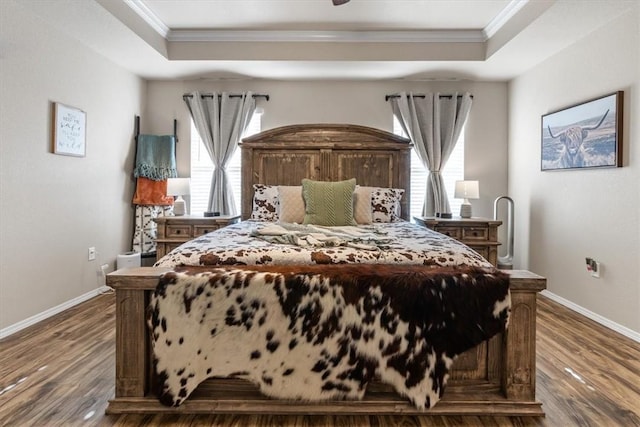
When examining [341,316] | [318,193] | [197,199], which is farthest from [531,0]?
[197,199]

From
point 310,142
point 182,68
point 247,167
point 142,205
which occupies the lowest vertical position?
point 142,205

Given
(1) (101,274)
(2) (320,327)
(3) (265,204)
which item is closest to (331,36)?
(3) (265,204)

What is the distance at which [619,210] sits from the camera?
293 centimetres

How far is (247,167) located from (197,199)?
2.91 ft

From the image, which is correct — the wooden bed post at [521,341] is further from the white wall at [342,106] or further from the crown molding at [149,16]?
the crown molding at [149,16]

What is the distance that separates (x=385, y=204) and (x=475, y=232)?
1015mm

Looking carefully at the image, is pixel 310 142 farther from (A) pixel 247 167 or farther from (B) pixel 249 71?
(B) pixel 249 71

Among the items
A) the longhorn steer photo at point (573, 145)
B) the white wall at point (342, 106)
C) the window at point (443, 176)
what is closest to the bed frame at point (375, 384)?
the longhorn steer photo at point (573, 145)

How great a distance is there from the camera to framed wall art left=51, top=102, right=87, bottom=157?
3.13 meters

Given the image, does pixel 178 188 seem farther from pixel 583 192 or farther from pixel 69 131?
pixel 583 192

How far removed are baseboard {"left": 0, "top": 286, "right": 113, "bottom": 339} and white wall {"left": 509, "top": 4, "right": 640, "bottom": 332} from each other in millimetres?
4529

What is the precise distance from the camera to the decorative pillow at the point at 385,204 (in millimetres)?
3686

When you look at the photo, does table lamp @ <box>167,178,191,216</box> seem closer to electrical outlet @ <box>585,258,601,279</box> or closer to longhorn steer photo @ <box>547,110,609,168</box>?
longhorn steer photo @ <box>547,110,609,168</box>

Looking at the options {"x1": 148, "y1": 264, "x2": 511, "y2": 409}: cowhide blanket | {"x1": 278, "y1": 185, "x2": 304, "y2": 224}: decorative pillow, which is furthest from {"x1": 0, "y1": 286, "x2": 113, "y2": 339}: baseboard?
{"x1": 278, "y1": 185, "x2": 304, "y2": 224}: decorative pillow
